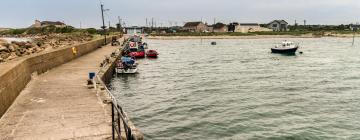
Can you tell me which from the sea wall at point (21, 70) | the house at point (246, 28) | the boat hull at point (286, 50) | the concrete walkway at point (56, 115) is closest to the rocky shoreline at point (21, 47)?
the sea wall at point (21, 70)

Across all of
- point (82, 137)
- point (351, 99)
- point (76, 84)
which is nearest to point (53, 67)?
point (76, 84)

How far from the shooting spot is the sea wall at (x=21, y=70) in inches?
514

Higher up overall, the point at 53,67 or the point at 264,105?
the point at 53,67

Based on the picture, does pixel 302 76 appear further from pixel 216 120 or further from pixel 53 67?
pixel 53 67

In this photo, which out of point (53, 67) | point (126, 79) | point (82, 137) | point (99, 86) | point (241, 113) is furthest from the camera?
point (126, 79)

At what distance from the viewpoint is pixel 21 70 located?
1752cm

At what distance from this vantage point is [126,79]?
3459cm

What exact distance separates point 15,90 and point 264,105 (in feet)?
47.5

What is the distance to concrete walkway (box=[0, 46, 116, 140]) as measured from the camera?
1055 cm

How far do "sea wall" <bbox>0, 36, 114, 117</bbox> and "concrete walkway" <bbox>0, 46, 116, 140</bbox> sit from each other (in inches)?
14.0

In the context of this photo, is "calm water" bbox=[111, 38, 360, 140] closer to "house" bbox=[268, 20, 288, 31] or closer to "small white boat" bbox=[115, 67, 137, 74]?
"small white boat" bbox=[115, 67, 137, 74]

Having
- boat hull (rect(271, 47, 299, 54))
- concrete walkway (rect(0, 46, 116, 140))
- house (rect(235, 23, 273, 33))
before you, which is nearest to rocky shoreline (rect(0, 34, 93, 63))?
concrete walkway (rect(0, 46, 116, 140))

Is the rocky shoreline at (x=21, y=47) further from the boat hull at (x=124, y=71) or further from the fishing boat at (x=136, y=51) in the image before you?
the fishing boat at (x=136, y=51)

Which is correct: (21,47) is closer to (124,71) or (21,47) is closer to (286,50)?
(124,71)
